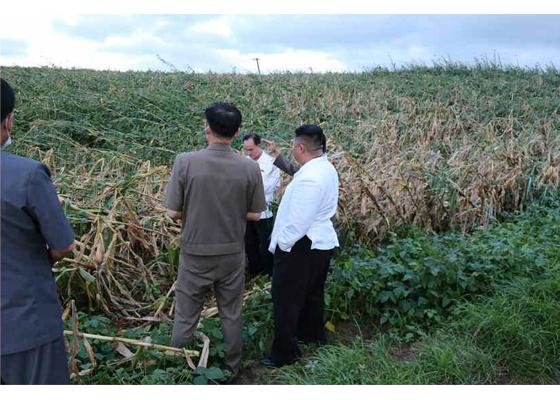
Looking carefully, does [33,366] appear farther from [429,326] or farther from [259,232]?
[259,232]

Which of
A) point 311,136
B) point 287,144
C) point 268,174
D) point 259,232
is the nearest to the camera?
point 311,136

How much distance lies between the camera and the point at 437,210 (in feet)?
19.9

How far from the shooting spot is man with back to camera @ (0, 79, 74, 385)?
7.29 ft

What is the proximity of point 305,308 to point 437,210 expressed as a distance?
98.2 inches

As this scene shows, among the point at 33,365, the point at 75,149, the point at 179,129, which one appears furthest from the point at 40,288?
the point at 179,129

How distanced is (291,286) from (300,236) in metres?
0.35

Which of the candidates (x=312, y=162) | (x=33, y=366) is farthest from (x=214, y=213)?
(x=33, y=366)

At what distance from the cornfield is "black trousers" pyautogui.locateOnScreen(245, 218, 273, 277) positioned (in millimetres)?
626

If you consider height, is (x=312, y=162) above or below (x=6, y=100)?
below

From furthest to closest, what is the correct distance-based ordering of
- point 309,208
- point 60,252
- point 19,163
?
point 309,208
point 60,252
point 19,163

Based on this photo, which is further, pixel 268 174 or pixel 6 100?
pixel 268 174

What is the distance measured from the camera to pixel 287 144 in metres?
8.60

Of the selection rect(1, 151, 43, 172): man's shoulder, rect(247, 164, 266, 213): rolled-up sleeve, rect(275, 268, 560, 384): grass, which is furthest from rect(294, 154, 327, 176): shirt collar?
rect(1, 151, 43, 172): man's shoulder

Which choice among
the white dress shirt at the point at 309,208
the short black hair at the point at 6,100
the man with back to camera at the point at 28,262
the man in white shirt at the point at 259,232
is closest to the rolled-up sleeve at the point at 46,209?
the man with back to camera at the point at 28,262
